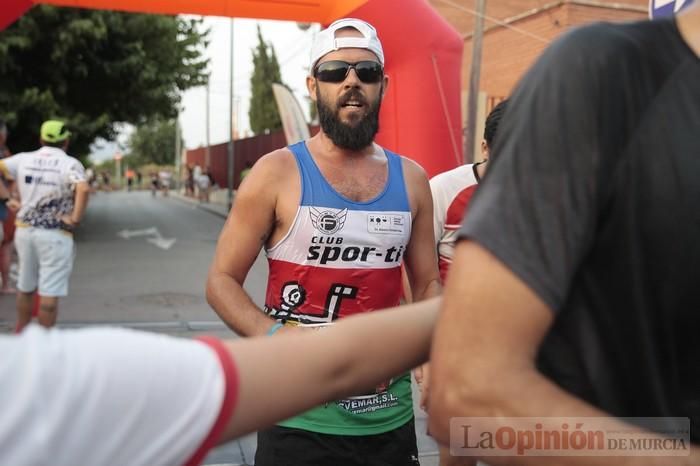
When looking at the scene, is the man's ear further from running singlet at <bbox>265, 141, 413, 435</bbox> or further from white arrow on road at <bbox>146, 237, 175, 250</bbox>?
white arrow on road at <bbox>146, 237, 175, 250</bbox>

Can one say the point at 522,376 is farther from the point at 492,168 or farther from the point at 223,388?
the point at 223,388

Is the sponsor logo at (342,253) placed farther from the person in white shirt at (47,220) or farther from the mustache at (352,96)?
the person in white shirt at (47,220)

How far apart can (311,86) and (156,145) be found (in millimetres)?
85215

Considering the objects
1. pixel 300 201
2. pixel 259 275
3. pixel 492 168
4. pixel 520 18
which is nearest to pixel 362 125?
pixel 300 201

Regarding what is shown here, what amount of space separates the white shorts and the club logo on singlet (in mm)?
4277

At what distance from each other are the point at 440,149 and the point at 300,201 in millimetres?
4852

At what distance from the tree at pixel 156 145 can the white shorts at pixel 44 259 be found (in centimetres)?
7864

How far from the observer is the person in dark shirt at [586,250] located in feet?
2.84

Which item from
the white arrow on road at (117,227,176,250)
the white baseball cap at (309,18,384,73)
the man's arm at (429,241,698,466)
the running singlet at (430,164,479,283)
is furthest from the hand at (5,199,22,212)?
the white arrow on road at (117,227,176,250)

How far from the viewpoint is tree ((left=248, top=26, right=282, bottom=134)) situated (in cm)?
5134

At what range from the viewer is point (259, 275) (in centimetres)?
1053

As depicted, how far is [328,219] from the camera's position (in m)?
2.43

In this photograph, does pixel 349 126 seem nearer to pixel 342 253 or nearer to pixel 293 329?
pixel 342 253

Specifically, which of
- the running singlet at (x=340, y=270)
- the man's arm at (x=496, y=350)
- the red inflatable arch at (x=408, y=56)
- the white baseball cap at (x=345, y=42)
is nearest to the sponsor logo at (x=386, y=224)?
the running singlet at (x=340, y=270)
